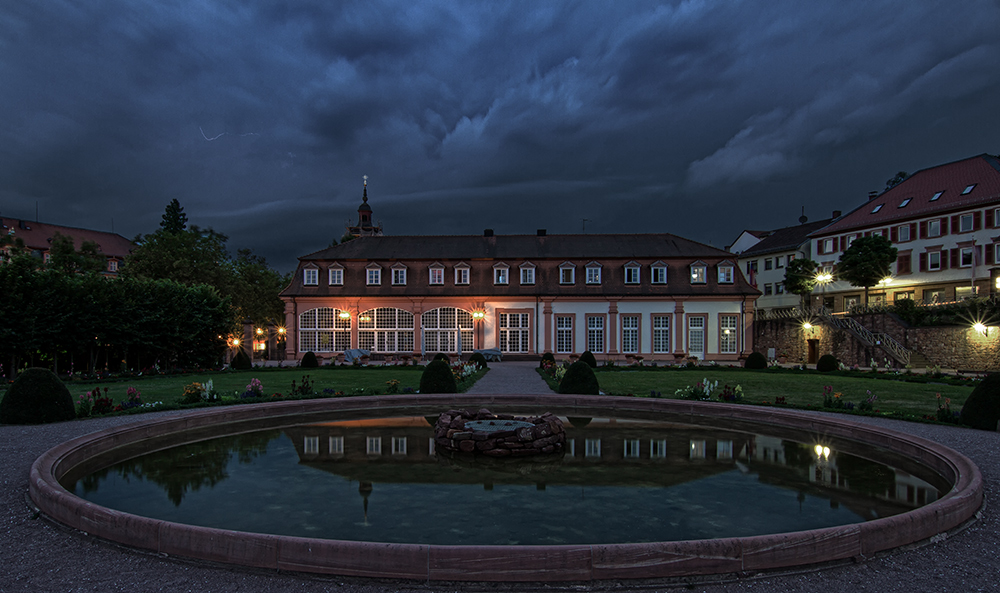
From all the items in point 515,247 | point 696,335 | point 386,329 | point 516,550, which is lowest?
point 516,550

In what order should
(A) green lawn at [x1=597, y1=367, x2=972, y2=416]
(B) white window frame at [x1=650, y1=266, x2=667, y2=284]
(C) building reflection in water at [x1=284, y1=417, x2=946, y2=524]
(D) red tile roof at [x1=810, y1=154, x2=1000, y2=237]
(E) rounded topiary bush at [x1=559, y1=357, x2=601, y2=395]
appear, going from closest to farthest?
(C) building reflection in water at [x1=284, y1=417, x2=946, y2=524]
(A) green lawn at [x1=597, y1=367, x2=972, y2=416]
(E) rounded topiary bush at [x1=559, y1=357, x2=601, y2=395]
(D) red tile roof at [x1=810, y1=154, x2=1000, y2=237]
(B) white window frame at [x1=650, y1=266, x2=667, y2=284]

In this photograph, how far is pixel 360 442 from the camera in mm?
12219

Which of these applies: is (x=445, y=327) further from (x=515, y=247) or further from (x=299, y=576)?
(x=299, y=576)

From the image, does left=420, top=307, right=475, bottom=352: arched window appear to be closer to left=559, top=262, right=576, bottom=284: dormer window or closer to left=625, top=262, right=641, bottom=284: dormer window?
left=559, top=262, right=576, bottom=284: dormer window

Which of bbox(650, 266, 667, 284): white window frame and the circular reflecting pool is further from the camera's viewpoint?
bbox(650, 266, 667, 284): white window frame

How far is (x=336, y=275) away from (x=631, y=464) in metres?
36.8

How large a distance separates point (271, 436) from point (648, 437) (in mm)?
9488

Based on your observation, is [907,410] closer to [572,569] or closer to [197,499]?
[572,569]

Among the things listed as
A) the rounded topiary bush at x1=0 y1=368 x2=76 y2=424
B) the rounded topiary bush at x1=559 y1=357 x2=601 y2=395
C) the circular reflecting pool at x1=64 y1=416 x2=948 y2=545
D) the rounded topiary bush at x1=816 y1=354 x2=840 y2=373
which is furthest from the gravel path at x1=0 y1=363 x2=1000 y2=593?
the rounded topiary bush at x1=816 y1=354 x2=840 y2=373

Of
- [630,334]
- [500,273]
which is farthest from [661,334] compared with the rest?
[500,273]

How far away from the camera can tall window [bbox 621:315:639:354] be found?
40969mm

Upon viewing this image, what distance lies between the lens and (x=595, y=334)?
135 feet

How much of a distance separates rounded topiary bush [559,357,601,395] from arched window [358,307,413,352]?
25.1 m

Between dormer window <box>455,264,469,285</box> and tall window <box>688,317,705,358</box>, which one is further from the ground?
dormer window <box>455,264,469,285</box>
